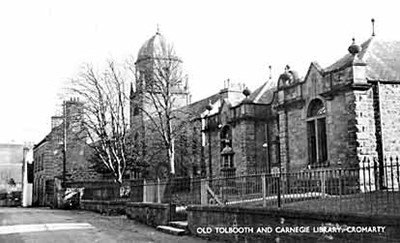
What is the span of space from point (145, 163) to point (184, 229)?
25.1 m

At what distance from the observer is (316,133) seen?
26297 mm

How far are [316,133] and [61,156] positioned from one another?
33.4m

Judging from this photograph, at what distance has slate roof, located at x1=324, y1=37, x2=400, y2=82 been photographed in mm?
24359

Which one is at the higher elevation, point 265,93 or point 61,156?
Answer: point 265,93

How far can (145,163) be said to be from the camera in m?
42.1

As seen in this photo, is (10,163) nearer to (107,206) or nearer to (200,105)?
(200,105)

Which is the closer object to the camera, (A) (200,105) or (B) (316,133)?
(B) (316,133)

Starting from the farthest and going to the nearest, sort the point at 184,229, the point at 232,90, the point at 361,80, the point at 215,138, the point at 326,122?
the point at 232,90
the point at 215,138
the point at 326,122
the point at 361,80
the point at 184,229

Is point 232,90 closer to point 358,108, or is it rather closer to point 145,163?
point 145,163

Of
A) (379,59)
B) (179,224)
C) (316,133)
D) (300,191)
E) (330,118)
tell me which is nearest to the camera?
(300,191)

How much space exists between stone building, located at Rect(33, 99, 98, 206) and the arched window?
17.3m

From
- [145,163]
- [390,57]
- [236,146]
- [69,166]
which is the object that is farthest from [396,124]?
[69,166]

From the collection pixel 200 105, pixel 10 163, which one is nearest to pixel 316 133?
pixel 200 105

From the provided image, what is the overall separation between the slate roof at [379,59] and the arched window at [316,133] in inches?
81.7
